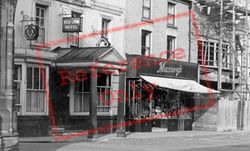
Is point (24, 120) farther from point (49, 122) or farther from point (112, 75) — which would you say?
point (112, 75)

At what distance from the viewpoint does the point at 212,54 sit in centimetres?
4172

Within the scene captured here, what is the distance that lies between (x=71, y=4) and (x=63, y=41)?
2021 millimetres

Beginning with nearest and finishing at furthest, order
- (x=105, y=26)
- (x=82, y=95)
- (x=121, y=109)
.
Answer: (x=121, y=109), (x=82, y=95), (x=105, y=26)

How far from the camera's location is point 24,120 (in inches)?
1027

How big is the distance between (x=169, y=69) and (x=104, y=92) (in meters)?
5.85

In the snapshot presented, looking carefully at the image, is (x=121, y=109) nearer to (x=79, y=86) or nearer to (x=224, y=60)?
(x=79, y=86)

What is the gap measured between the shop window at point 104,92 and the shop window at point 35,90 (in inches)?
189

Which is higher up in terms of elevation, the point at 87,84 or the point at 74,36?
the point at 74,36

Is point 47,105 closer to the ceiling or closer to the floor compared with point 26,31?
closer to the floor

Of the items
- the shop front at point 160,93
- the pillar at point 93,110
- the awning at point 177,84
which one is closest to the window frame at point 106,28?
the shop front at point 160,93

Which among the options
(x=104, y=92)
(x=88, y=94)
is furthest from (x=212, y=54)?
(x=88, y=94)

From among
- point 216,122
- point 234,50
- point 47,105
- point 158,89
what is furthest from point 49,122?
point 234,50

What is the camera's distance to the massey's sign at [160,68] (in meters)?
32.5

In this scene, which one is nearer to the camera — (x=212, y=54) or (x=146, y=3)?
(x=146, y=3)
